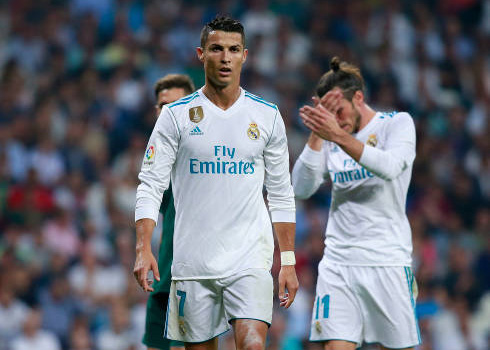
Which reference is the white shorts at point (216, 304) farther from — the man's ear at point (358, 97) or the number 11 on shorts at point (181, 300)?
the man's ear at point (358, 97)

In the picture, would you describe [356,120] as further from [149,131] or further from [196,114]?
[149,131]

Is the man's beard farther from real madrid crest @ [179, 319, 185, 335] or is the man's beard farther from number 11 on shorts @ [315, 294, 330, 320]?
real madrid crest @ [179, 319, 185, 335]

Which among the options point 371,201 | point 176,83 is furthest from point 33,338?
point 371,201

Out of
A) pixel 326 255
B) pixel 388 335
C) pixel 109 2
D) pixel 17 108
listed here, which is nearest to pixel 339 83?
pixel 326 255

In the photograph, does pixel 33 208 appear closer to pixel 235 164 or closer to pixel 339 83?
pixel 339 83

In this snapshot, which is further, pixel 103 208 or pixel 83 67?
pixel 83 67

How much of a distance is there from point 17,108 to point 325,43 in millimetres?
4993

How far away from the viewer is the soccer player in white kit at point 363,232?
18.5 feet

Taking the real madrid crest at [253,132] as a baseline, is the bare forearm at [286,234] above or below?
below

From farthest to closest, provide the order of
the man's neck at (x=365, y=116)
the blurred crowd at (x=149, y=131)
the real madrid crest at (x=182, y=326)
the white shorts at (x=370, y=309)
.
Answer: the blurred crowd at (x=149, y=131) < the man's neck at (x=365, y=116) < the white shorts at (x=370, y=309) < the real madrid crest at (x=182, y=326)

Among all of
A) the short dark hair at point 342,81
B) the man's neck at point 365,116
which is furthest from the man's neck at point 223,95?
the man's neck at point 365,116

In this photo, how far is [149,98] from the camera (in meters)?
12.4

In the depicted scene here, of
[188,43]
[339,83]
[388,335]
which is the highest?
[188,43]

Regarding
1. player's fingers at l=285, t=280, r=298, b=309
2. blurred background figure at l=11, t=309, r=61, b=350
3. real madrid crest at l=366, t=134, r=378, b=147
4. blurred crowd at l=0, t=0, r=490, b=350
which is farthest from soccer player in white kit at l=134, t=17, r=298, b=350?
blurred background figure at l=11, t=309, r=61, b=350
